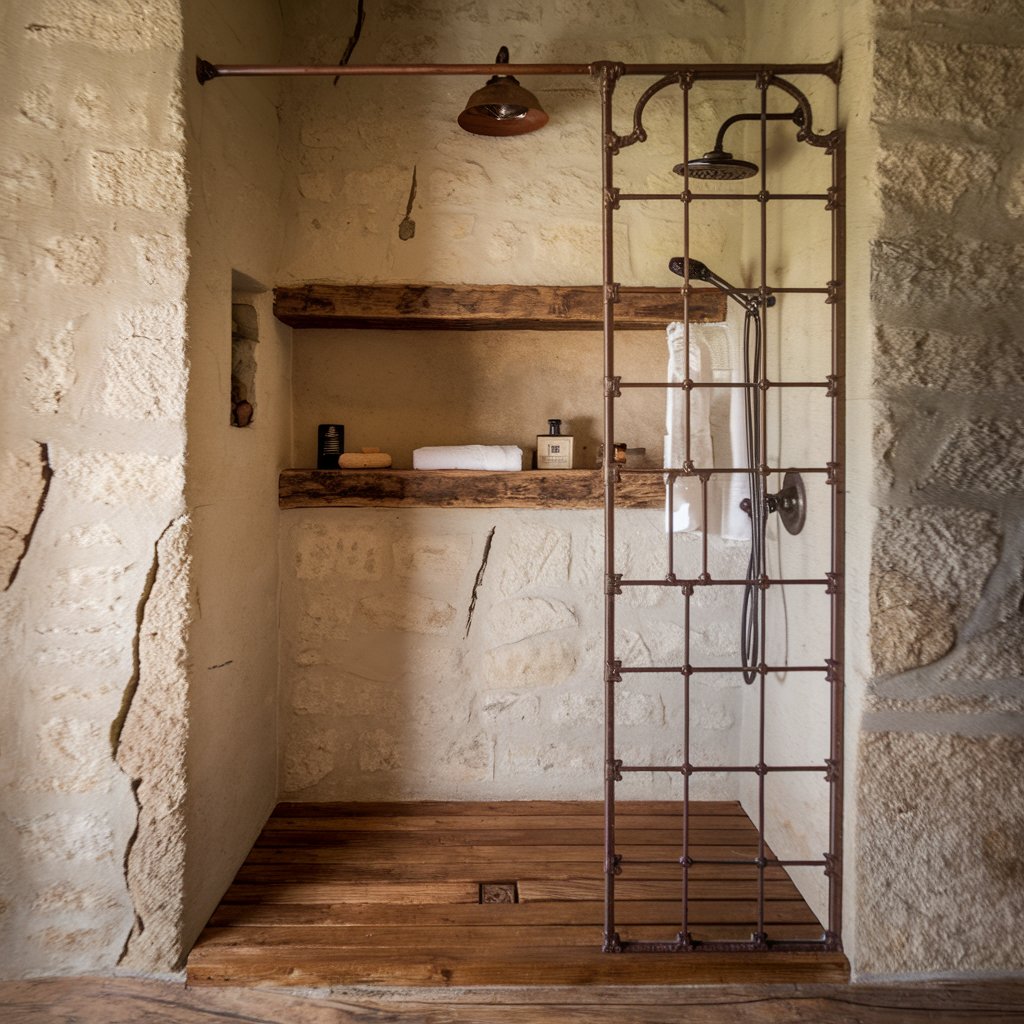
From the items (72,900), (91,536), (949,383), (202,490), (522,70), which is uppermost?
(522,70)

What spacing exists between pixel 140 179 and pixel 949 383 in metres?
1.82

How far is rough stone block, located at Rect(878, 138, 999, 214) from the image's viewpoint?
68.4 inches

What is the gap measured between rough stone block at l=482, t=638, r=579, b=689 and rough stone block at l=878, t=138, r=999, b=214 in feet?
5.09

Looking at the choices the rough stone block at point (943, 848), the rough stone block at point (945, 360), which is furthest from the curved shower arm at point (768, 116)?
the rough stone block at point (943, 848)

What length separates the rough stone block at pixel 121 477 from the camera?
5.95 ft

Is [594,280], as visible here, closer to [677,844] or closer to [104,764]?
[677,844]

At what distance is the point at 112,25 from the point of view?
71.8 inches

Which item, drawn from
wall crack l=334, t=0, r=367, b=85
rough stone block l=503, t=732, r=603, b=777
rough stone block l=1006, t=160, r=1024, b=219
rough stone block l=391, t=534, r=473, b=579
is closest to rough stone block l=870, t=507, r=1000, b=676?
rough stone block l=1006, t=160, r=1024, b=219

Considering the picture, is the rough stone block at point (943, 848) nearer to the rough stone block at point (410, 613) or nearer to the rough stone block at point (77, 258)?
the rough stone block at point (410, 613)

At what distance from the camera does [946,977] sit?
1.80 meters

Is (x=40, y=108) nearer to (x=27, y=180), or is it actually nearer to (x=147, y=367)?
(x=27, y=180)

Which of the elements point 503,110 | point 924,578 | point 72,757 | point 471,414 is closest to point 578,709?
point 471,414

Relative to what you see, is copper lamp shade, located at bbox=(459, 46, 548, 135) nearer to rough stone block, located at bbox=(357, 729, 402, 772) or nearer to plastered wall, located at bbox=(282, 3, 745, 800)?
plastered wall, located at bbox=(282, 3, 745, 800)

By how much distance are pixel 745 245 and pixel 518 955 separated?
6.88ft
